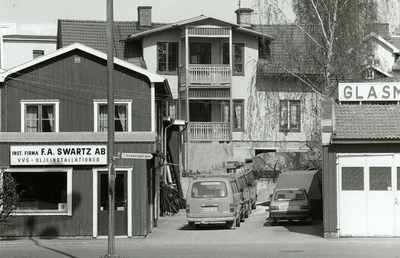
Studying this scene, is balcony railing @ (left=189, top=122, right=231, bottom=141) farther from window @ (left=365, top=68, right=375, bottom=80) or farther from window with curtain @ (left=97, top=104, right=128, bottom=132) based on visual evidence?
window with curtain @ (left=97, top=104, right=128, bottom=132)

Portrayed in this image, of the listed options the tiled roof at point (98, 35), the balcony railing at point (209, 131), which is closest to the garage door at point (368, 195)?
the balcony railing at point (209, 131)

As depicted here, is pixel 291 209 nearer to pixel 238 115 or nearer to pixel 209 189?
pixel 209 189

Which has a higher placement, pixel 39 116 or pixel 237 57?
pixel 237 57

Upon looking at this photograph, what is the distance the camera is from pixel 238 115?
44.1m

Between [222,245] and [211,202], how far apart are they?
4.39 m

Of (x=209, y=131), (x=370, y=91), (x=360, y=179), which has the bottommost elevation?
(x=360, y=179)

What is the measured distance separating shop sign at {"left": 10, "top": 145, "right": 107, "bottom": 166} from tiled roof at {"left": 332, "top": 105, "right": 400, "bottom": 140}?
8535 millimetres

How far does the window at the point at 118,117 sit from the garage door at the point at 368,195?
770 centimetres

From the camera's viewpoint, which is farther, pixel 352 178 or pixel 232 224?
pixel 232 224

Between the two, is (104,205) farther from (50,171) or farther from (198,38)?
(198,38)

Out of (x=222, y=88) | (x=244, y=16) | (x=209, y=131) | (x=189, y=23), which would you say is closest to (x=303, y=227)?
(x=209, y=131)

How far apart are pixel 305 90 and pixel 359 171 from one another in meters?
18.3

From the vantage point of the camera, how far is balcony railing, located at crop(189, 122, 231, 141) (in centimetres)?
4275

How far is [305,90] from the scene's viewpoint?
4269 centimetres
